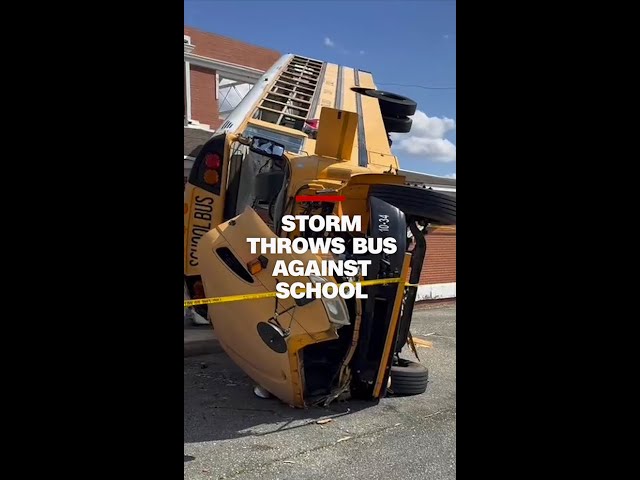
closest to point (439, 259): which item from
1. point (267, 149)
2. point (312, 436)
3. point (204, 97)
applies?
point (267, 149)

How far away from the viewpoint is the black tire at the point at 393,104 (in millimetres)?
6863

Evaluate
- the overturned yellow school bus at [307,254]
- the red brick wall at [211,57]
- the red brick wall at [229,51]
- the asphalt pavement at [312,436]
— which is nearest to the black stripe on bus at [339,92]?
the overturned yellow school bus at [307,254]

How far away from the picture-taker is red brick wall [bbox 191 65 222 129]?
52.3 feet

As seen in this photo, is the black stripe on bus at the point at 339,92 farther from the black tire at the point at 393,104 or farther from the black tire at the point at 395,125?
the black tire at the point at 395,125

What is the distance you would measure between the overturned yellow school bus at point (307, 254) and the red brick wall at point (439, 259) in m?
6.37

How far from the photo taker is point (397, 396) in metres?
4.77

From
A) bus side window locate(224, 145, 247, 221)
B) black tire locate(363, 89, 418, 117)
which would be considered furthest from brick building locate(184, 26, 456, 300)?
bus side window locate(224, 145, 247, 221)

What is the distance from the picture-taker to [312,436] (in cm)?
375

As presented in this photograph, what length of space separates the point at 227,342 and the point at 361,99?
13.5ft

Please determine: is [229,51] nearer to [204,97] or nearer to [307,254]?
[204,97]

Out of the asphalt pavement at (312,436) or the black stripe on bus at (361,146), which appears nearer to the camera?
the asphalt pavement at (312,436)
